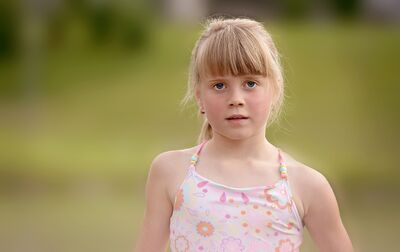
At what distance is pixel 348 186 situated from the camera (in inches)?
391

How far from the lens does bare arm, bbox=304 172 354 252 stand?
2699mm

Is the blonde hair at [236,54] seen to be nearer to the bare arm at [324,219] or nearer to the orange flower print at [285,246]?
the bare arm at [324,219]

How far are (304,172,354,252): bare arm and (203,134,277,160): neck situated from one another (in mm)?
166

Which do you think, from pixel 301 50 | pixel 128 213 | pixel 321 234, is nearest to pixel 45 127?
pixel 128 213

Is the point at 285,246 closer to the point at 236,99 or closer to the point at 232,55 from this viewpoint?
the point at 236,99

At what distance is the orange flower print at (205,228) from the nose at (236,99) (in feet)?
1.14

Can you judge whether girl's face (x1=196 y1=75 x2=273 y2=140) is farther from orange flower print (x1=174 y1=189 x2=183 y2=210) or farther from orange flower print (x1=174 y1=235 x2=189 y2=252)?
orange flower print (x1=174 y1=235 x2=189 y2=252)

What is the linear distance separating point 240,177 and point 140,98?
8.04m

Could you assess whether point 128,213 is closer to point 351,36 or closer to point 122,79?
point 122,79

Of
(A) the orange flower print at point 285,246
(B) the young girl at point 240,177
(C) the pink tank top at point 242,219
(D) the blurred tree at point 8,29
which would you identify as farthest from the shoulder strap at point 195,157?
(D) the blurred tree at point 8,29

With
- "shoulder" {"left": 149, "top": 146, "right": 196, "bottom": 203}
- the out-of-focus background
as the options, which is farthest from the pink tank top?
the out-of-focus background

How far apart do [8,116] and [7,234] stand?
115 inches

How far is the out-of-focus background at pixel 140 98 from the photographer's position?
32.2ft

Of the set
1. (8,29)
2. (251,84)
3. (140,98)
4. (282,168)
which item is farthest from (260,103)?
(8,29)
